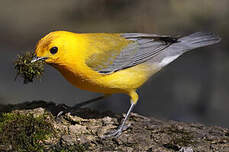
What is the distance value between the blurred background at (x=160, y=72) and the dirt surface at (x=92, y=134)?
2.64 m

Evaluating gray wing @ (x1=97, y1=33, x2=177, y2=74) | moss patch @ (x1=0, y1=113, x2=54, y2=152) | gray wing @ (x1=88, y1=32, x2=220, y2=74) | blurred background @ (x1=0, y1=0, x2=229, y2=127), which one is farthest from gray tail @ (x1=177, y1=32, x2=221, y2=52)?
moss patch @ (x1=0, y1=113, x2=54, y2=152)

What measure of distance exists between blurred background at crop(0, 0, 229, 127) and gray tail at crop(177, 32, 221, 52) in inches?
53.8

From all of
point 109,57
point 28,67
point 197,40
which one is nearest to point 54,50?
point 28,67

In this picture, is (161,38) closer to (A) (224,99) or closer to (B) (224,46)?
(A) (224,99)

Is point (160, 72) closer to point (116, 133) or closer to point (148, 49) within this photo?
point (148, 49)

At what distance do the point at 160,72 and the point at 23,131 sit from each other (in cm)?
645

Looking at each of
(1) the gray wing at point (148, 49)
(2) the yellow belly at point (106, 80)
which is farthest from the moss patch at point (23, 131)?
(1) the gray wing at point (148, 49)

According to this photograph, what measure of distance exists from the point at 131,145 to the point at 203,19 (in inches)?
270

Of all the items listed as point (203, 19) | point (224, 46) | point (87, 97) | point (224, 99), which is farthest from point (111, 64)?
point (224, 46)

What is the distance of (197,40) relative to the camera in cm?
632

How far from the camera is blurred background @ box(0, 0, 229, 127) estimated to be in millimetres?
8969

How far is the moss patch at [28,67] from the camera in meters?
4.90

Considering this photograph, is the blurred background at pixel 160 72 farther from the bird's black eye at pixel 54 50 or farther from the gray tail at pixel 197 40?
the bird's black eye at pixel 54 50

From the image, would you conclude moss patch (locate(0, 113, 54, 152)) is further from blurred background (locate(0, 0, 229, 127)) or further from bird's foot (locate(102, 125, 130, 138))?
blurred background (locate(0, 0, 229, 127))
